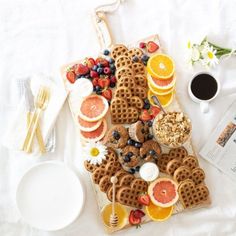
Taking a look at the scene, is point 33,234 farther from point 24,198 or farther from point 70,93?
point 70,93

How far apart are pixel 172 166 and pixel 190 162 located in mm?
55

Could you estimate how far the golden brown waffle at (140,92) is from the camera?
5.26ft

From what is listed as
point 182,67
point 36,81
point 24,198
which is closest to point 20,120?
point 36,81

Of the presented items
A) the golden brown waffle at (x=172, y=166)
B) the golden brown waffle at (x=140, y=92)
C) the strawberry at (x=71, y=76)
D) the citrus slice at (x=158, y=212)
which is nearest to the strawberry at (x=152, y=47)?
the golden brown waffle at (x=140, y=92)

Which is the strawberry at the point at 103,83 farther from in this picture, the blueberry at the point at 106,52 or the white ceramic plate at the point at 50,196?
the white ceramic plate at the point at 50,196

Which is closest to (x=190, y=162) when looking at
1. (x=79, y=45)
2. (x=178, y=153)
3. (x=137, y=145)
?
(x=178, y=153)

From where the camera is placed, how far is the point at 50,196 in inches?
62.5

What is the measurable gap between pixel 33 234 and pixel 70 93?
1.40 feet

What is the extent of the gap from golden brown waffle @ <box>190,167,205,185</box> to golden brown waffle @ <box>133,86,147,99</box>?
258 mm

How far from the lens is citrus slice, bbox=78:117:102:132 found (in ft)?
5.19

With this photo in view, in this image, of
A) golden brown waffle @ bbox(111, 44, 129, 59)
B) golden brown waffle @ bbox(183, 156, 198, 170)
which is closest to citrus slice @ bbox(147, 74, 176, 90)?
golden brown waffle @ bbox(111, 44, 129, 59)

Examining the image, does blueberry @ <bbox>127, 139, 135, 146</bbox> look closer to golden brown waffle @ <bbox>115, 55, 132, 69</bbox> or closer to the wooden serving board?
the wooden serving board

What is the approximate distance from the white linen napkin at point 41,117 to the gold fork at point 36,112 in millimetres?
11

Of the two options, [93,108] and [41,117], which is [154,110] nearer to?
[93,108]
